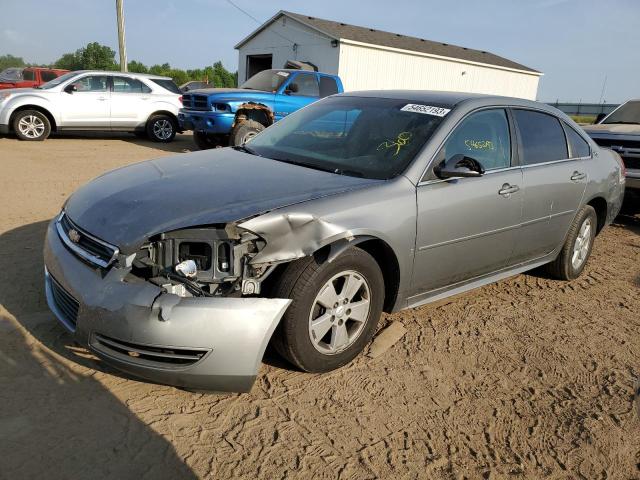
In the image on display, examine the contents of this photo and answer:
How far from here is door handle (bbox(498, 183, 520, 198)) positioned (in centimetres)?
387

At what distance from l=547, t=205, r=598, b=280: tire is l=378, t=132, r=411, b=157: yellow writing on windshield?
208 centimetres

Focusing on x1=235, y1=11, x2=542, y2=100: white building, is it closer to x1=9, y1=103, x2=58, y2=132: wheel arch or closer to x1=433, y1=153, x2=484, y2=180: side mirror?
x1=9, y1=103, x2=58, y2=132: wheel arch

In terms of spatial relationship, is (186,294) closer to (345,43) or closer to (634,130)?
(634,130)

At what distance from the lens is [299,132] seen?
4250 mm

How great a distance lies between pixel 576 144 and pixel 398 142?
7.31ft

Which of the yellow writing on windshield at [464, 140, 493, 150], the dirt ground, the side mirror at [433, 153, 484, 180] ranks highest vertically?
the yellow writing on windshield at [464, 140, 493, 150]

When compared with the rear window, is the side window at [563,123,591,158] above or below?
below

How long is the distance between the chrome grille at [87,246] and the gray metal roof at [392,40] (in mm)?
18579

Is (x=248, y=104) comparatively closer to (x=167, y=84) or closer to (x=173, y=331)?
(x=167, y=84)

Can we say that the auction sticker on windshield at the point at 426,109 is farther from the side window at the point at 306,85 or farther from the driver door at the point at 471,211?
the side window at the point at 306,85

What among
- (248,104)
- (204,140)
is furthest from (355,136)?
(204,140)

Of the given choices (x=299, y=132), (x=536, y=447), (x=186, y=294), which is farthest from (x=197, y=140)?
(x=536, y=447)

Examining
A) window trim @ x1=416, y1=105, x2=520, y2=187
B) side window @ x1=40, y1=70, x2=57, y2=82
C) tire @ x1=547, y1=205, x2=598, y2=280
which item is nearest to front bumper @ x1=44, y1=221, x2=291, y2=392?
window trim @ x1=416, y1=105, x2=520, y2=187

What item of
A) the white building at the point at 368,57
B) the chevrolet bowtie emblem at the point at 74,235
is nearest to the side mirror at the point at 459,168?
the chevrolet bowtie emblem at the point at 74,235
